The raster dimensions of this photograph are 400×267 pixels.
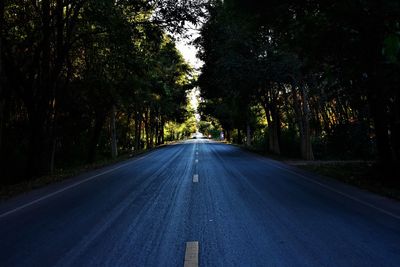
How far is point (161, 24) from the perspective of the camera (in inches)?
648

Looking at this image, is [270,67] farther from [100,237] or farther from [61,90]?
[100,237]

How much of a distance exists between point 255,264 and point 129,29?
12735 millimetres

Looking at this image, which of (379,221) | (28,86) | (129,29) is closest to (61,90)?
(28,86)

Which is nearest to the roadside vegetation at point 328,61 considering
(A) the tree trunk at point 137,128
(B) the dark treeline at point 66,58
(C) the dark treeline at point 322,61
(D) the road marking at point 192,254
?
(C) the dark treeline at point 322,61

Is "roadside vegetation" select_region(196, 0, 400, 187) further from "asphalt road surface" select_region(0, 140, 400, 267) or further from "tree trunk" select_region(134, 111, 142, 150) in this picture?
"tree trunk" select_region(134, 111, 142, 150)

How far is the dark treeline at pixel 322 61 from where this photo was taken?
9.45 meters

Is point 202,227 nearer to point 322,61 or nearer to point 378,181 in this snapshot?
point 322,61

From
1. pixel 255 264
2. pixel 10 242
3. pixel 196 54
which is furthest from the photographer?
pixel 196 54

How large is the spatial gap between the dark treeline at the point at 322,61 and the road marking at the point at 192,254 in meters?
2.79

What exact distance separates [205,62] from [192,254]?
31.2 metres

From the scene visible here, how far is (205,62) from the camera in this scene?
115 ft

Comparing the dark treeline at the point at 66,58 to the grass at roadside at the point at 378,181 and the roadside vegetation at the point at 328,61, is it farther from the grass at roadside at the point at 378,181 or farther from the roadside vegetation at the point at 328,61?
the grass at roadside at the point at 378,181

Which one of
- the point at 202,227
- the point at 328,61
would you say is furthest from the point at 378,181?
the point at 202,227

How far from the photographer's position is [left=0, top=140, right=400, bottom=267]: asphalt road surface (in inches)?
193
